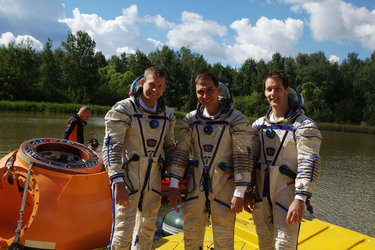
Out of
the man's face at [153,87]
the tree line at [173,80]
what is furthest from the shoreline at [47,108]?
the man's face at [153,87]

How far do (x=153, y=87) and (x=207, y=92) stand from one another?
20.9 inches

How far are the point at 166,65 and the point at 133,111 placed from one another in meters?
54.1

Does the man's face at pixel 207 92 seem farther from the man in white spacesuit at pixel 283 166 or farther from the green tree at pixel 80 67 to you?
the green tree at pixel 80 67

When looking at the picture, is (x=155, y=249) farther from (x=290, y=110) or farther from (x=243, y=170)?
(x=290, y=110)

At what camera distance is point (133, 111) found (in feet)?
10.5

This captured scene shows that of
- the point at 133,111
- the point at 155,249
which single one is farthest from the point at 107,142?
the point at 155,249

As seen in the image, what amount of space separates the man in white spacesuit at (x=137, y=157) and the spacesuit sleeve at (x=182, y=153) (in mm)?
155

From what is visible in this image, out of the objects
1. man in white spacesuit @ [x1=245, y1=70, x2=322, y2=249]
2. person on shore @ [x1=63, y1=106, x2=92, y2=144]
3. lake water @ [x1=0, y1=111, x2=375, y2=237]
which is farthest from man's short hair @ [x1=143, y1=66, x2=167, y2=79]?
lake water @ [x1=0, y1=111, x2=375, y2=237]

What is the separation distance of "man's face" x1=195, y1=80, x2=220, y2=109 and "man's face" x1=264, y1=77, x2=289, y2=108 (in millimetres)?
508

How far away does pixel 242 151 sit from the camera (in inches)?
121

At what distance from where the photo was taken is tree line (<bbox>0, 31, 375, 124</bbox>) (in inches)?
1822

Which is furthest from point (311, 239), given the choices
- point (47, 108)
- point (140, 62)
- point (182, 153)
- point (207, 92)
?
point (140, 62)

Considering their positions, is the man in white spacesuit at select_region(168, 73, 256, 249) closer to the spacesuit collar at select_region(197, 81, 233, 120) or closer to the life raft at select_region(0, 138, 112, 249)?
the spacesuit collar at select_region(197, 81, 233, 120)

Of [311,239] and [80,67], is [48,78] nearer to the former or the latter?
[80,67]
